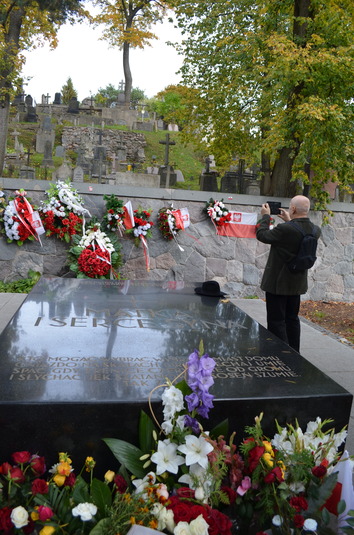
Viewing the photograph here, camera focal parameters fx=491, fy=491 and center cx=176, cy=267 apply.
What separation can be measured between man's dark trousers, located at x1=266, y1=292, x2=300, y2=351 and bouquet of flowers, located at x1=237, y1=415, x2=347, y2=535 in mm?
2527

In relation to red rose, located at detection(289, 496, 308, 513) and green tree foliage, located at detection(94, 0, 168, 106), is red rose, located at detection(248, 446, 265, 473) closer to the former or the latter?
red rose, located at detection(289, 496, 308, 513)

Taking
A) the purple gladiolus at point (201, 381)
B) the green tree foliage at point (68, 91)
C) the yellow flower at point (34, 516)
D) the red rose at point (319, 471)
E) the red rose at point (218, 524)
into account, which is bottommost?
the yellow flower at point (34, 516)

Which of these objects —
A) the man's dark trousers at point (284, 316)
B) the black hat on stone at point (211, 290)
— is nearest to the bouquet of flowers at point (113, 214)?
the black hat on stone at point (211, 290)

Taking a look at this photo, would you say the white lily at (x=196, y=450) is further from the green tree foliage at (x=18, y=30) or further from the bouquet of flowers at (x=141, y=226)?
the green tree foliage at (x=18, y=30)

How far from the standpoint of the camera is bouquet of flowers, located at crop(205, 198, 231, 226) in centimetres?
812

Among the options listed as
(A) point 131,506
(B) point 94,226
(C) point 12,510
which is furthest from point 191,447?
(B) point 94,226

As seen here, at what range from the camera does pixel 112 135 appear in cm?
2769

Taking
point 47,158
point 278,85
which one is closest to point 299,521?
point 278,85

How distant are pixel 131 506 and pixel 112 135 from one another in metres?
27.5

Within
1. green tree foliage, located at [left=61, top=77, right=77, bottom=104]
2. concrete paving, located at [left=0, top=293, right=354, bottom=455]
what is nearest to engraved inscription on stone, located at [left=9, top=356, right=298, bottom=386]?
concrete paving, located at [left=0, top=293, right=354, bottom=455]

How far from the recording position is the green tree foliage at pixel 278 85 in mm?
7535

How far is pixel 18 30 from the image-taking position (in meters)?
11.7

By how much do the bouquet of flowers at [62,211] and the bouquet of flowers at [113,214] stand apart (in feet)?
1.09

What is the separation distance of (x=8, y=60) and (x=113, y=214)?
5.13 metres
